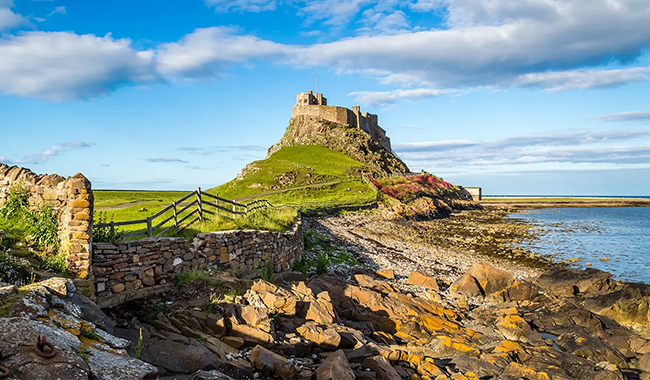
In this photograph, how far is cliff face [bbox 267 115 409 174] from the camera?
321 feet

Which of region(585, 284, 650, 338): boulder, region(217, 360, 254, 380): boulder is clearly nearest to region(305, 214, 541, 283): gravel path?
region(585, 284, 650, 338): boulder

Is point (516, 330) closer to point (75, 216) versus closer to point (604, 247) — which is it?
point (75, 216)

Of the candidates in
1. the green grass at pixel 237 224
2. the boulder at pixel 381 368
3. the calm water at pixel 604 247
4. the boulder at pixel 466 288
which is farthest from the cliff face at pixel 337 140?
the boulder at pixel 381 368

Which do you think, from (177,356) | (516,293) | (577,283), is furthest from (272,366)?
(577,283)

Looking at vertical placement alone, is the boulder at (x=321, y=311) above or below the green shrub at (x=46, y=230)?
below

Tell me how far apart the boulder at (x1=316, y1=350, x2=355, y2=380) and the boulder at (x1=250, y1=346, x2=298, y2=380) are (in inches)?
20.2

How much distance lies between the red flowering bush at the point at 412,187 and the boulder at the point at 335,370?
5481cm

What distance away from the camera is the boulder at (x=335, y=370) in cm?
848

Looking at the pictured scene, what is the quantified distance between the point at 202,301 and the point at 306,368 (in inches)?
145

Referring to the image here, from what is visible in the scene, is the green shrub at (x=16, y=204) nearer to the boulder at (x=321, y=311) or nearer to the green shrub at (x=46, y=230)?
the green shrub at (x=46, y=230)

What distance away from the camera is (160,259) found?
13.3 metres

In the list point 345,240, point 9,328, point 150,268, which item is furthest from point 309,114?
point 9,328

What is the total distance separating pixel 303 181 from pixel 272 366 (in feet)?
198

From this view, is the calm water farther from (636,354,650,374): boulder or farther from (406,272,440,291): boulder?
(636,354,650,374): boulder
